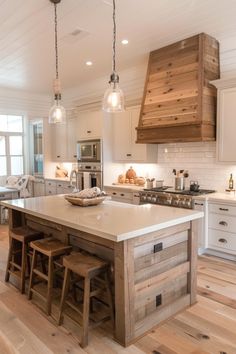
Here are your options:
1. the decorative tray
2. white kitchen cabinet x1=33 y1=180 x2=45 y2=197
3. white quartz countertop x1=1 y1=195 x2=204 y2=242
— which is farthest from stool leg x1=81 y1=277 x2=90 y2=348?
white kitchen cabinet x1=33 y1=180 x2=45 y2=197

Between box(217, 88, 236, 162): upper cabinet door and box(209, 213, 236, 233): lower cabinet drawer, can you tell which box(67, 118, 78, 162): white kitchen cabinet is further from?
box(209, 213, 236, 233): lower cabinet drawer

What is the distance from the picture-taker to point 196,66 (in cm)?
408

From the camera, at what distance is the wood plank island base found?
85.9 inches

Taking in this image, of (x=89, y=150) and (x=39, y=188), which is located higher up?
(x=89, y=150)

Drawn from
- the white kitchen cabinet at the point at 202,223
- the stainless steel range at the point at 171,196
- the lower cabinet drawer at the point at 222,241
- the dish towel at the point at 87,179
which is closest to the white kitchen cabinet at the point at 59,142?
the dish towel at the point at 87,179

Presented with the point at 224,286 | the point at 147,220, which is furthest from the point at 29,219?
the point at 224,286

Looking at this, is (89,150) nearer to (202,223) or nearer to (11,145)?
(11,145)

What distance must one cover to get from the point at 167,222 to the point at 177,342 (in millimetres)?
930

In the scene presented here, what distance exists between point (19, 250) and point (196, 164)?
2.97 m

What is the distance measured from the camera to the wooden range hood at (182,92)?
A: 4023 millimetres

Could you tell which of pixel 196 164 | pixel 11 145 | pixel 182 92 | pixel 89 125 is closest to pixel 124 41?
pixel 182 92

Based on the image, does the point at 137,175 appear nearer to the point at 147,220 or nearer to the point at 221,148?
the point at 221,148

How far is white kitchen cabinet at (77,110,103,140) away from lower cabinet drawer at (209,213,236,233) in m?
2.71

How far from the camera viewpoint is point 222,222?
3.89 meters
